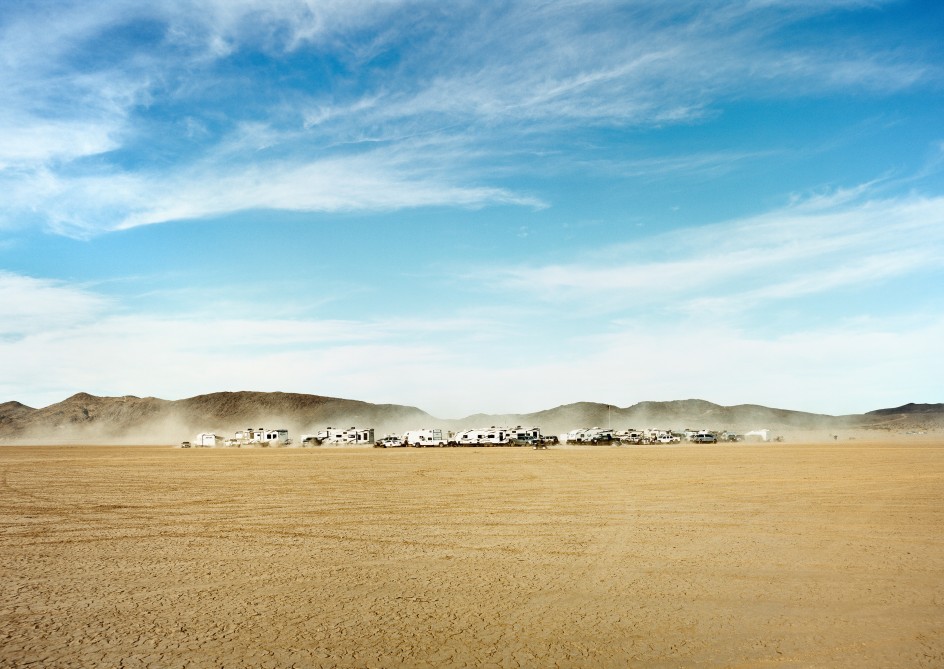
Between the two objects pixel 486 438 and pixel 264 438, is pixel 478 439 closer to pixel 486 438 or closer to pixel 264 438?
pixel 486 438

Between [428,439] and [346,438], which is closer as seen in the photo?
[428,439]

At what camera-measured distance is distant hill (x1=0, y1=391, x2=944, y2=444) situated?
153 meters

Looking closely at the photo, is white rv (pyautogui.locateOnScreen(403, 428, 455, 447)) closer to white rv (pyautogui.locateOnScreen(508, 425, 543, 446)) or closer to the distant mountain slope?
white rv (pyautogui.locateOnScreen(508, 425, 543, 446))

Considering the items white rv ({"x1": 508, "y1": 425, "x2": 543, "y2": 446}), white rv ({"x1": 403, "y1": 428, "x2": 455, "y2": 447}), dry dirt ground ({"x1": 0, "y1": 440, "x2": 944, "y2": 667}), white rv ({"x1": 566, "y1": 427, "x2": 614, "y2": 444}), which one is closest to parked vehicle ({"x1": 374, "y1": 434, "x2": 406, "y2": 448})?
white rv ({"x1": 403, "y1": 428, "x2": 455, "y2": 447})

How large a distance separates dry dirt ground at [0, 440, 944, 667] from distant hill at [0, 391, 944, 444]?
435 feet

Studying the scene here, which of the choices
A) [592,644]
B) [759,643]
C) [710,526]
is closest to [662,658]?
[592,644]

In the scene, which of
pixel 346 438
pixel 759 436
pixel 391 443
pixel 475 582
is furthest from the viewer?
pixel 759 436

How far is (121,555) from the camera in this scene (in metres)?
10.3

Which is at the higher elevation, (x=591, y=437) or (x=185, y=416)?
(x=185, y=416)

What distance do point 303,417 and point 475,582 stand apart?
165 meters

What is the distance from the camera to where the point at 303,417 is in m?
167

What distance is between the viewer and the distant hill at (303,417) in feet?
502

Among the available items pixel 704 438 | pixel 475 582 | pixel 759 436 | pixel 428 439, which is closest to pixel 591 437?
pixel 704 438

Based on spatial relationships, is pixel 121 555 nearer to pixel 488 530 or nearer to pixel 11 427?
pixel 488 530
